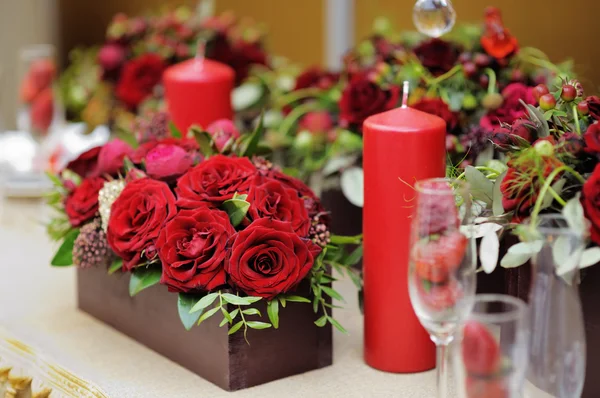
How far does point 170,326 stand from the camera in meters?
1.19

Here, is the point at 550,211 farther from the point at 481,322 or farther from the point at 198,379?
the point at 198,379

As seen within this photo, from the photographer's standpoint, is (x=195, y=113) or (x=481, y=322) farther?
(x=195, y=113)

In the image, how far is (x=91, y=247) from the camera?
1.26 metres

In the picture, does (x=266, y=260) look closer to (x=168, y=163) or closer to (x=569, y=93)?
(x=168, y=163)

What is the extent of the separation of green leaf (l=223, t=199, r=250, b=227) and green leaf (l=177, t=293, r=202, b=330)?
0.34 ft

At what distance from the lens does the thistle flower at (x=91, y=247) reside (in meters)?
1.26

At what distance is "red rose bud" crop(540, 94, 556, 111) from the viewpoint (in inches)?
40.4

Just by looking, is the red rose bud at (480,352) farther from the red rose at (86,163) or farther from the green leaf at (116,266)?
the red rose at (86,163)

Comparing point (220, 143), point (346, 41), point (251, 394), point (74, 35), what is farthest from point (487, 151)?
point (74, 35)

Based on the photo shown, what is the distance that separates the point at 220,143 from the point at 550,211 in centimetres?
53

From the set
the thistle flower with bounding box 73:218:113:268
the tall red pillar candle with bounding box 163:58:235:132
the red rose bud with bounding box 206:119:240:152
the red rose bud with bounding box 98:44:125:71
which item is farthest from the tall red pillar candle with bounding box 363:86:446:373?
the red rose bud with bounding box 98:44:125:71

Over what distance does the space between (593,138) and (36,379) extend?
29.0 inches

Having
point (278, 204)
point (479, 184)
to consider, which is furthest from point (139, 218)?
point (479, 184)

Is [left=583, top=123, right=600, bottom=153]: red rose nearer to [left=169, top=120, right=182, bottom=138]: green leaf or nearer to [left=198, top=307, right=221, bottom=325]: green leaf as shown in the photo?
[left=198, top=307, right=221, bottom=325]: green leaf
